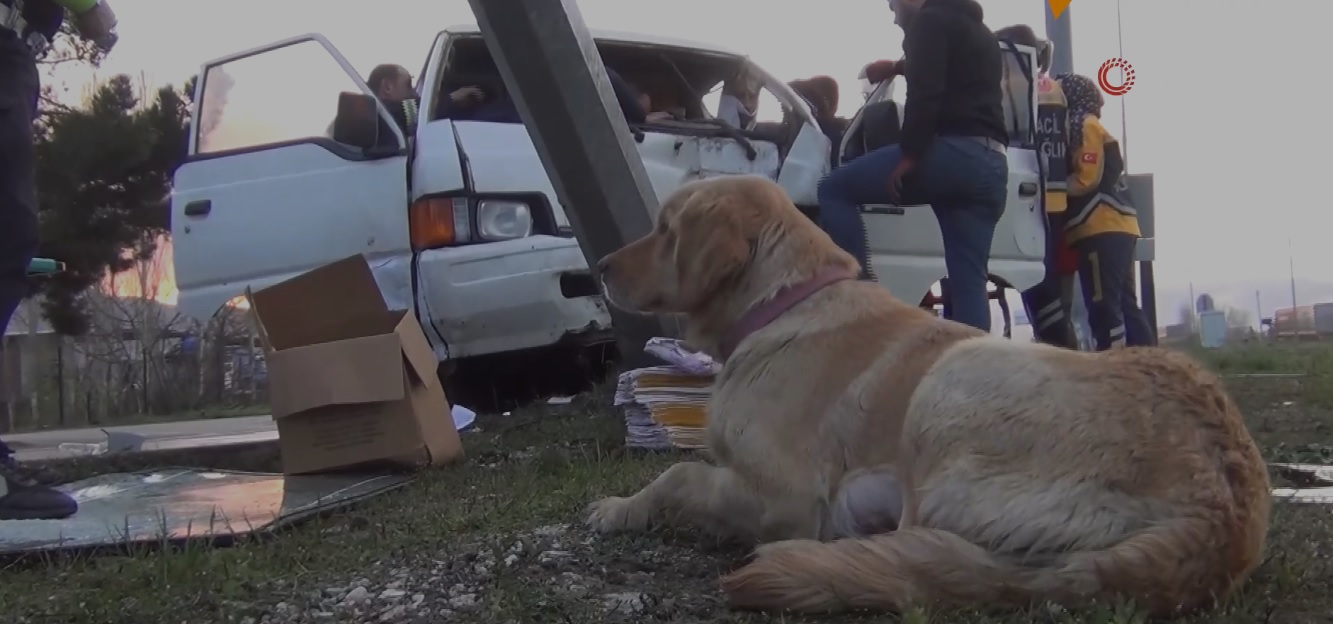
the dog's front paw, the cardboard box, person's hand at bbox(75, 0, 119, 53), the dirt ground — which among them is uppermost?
person's hand at bbox(75, 0, 119, 53)

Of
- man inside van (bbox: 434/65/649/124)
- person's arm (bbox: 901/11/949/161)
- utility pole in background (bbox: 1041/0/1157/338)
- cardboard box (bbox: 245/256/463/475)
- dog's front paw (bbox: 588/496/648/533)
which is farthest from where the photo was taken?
utility pole in background (bbox: 1041/0/1157/338)

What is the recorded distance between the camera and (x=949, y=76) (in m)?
5.02

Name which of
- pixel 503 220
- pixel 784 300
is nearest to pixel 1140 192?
pixel 503 220

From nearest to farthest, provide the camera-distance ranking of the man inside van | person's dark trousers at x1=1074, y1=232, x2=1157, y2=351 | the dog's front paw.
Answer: the dog's front paw < the man inside van < person's dark trousers at x1=1074, y1=232, x2=1157, y2=351

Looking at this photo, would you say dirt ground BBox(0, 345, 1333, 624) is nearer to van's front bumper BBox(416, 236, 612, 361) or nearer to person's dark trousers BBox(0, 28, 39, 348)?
person's dark trousers BBox(0, 28, 39, 348)

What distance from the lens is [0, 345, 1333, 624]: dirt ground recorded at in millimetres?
2205

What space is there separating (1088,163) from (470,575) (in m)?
5.18

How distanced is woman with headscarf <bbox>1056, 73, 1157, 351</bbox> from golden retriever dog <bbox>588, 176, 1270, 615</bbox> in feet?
13.0

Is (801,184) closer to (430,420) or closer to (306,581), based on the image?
(430,420)

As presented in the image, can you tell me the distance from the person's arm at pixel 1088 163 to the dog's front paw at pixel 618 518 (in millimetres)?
4531

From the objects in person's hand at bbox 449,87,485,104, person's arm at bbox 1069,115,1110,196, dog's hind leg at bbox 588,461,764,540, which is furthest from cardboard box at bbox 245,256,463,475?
person's arm at bbox 1069,115,1110,196

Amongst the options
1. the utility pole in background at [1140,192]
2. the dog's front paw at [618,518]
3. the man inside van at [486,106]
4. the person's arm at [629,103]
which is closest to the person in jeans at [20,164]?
the dog's front paw at [618,518]

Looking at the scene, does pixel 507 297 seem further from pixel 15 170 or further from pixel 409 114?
pixel 15 170

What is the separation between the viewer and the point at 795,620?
7.02 feet
